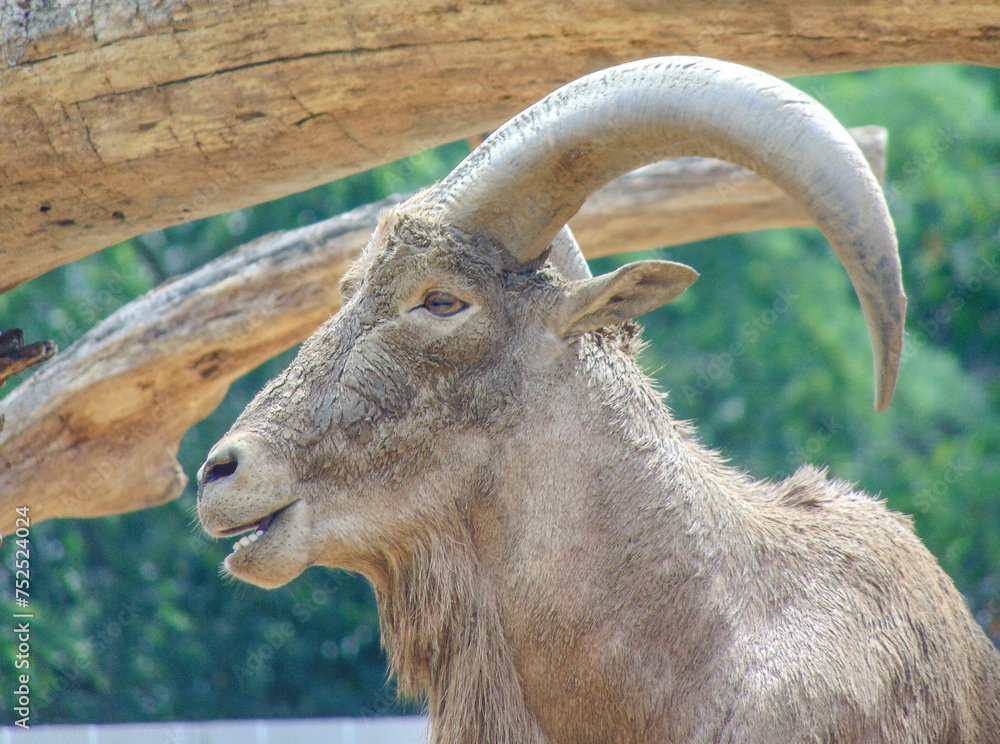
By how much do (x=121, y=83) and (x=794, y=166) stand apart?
241 cm

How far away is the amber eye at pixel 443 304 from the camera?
3.30 meters

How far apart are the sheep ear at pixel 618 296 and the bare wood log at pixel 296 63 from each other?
959 millimetres

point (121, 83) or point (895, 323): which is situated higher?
point (121, 83)

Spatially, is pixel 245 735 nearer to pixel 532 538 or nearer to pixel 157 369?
pixel 157 369

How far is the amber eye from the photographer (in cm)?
330

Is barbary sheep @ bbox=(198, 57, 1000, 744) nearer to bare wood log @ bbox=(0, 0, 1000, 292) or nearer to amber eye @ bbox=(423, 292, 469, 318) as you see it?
amber eye @ bbox=(423, 292, 469, 318)

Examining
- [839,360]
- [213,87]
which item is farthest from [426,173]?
[213,87]

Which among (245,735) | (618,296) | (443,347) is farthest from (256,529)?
(245,735)

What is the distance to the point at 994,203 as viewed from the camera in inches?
A: 569

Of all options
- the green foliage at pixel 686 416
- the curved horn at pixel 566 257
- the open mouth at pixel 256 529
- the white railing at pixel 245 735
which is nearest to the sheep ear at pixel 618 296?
the curved horn at pixel 566 257

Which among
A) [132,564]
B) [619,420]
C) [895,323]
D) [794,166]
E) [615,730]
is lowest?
[132,564]

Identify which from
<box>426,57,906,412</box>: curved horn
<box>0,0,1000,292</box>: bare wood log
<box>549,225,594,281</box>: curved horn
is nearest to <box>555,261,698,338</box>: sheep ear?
<box>426,57,906,412</box>: curved horn

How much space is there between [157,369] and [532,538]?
2865 mm

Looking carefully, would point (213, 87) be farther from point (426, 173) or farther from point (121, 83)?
point (426, 173)
